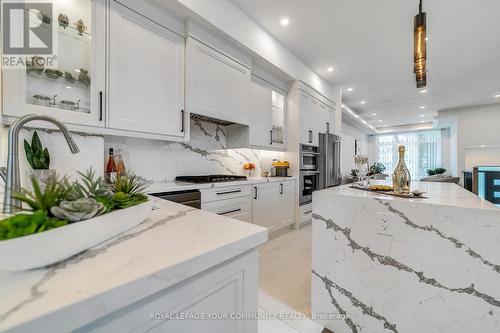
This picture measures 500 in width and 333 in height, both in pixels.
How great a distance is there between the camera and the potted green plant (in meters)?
1.33

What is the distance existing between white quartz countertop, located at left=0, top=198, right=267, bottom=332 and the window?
9.35 m

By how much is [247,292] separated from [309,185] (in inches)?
136

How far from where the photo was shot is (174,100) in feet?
6.90

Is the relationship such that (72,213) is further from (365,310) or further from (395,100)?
(395,100)

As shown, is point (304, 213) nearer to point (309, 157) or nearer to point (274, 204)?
point (274, 204)

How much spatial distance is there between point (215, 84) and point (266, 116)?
3.55 ft

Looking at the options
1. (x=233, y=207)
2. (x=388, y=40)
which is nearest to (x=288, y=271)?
(x=233, y=207)

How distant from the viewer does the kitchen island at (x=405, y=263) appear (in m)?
1.06

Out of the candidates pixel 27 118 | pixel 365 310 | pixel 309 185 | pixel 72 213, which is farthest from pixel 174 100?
pixel 309 185

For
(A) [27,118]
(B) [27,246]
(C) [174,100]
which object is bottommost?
(B) [27,246]

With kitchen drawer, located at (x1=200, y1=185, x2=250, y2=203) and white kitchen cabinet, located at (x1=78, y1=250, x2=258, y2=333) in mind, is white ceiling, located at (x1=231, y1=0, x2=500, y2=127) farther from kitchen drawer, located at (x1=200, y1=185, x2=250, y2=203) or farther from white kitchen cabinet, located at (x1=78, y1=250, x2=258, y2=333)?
white kitchen cabinet, located at (x1=78, y1=250, x2=258, y2=333)

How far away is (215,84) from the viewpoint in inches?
96.3

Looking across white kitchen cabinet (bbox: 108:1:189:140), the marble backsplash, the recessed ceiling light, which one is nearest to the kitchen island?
white kitchen cabinet (bbox: 108:1:189:140)

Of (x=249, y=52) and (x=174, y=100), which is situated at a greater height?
(x=249, y=52)
